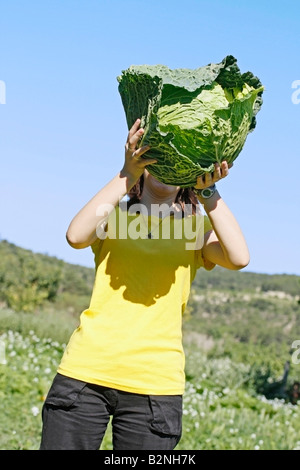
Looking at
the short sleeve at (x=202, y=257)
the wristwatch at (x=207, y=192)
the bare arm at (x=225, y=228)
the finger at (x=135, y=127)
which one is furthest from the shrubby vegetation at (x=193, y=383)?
the finger at (x=135, y=127)

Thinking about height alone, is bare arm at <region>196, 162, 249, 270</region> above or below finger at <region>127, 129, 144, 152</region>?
below

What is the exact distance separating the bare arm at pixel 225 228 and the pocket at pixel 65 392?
86 cm

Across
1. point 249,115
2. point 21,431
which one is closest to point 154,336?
point 249,115

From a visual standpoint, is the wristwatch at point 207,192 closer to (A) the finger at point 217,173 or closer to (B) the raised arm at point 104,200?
(A) the finger at point 217,173

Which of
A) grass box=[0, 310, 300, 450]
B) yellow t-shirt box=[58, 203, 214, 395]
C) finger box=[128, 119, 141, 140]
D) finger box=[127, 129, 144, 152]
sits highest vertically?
finger box=[128, 119, 141, 140]

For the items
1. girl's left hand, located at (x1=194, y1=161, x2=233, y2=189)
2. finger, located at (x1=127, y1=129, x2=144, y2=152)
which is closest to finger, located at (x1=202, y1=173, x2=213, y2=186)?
girl's left hand, located at (x1=194, y1=161, x2=233, y2=189)

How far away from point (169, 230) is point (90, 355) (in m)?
0.69

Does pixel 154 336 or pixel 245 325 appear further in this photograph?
pixel 245 325

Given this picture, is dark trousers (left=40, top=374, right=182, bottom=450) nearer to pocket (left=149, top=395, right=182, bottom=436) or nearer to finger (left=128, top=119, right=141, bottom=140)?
pocket (left=149, top=395, right=182, bottom=436)

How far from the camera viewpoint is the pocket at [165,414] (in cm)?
255

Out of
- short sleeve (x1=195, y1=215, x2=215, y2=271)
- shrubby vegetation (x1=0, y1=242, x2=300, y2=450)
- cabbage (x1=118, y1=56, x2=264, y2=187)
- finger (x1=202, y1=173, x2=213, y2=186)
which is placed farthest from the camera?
shrubby vegetation (x1=0, y1=242, x2=300, y2=450)

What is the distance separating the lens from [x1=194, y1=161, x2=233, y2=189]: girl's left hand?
102 inches

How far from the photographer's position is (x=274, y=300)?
35.2m
